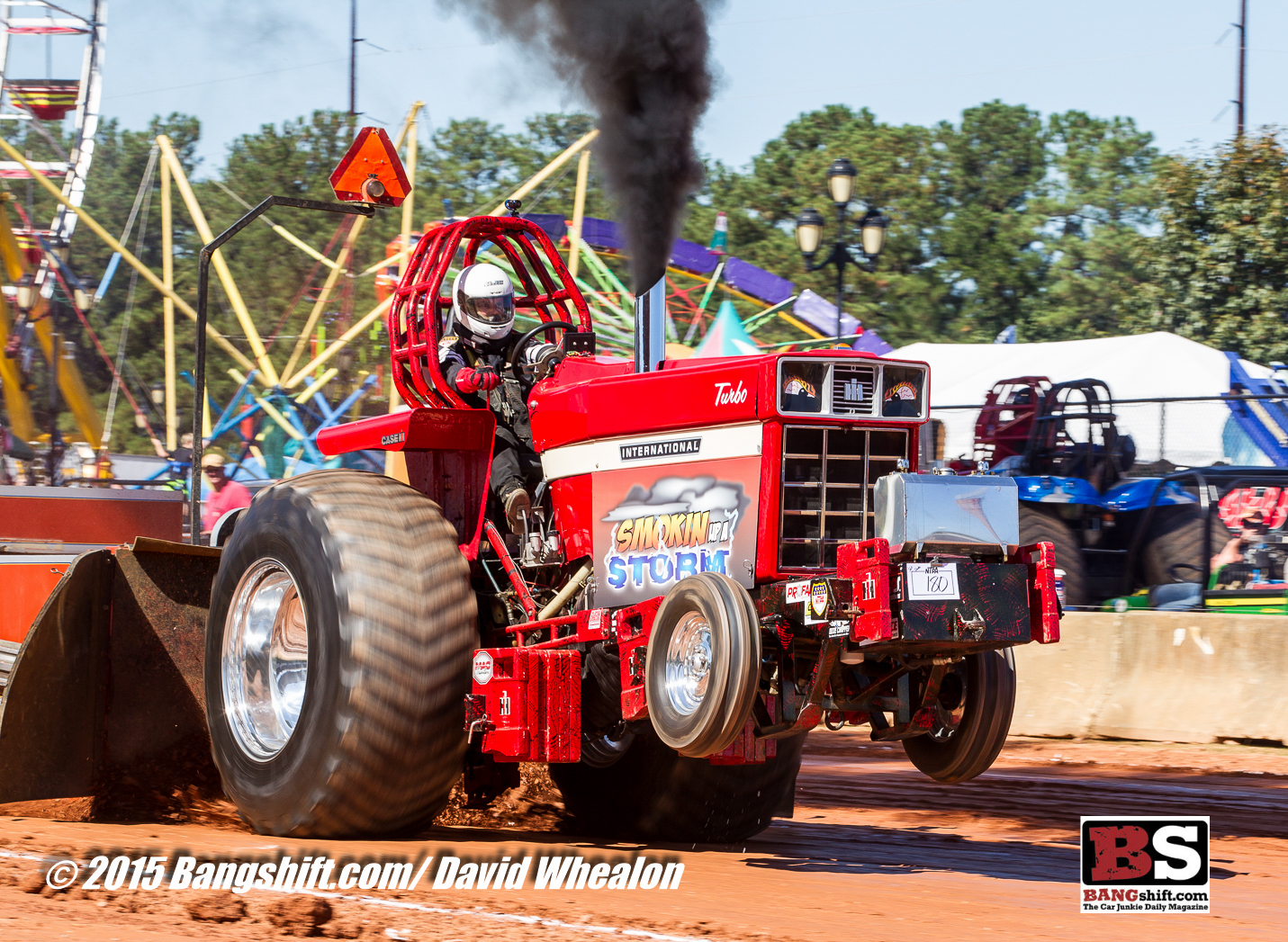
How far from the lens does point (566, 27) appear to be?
25.0 ft

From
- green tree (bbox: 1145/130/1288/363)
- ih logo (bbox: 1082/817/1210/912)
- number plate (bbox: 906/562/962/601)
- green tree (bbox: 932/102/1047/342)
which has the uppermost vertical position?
green tree (bbox: 932/102/1047/342)

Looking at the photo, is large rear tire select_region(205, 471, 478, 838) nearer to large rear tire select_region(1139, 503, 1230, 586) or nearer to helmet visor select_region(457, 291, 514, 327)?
helmet visor select_region(457, 291, 514, 327)

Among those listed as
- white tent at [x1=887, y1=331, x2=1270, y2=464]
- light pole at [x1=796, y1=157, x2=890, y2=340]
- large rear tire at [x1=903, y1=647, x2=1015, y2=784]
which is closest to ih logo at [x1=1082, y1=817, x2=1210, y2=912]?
large rear tire at [x1=903, y1=647, x2=1015, y2=784]

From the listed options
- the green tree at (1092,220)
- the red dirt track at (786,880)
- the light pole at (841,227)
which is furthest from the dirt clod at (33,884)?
the green tree at (1092,220)

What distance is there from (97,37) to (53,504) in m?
14.8

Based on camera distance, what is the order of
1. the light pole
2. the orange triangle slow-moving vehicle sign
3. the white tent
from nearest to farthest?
the orange triangle slow-moving vehicle sign, the light pole, the white tent

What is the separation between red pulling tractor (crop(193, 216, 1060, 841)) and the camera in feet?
17.6

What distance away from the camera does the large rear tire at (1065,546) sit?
1398cm

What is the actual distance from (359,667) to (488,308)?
174 centimetres

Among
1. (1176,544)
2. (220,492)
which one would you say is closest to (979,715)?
(1176,544)

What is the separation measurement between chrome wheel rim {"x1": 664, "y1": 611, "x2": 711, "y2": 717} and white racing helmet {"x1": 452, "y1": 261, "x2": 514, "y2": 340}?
1.95 m

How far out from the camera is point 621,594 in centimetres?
604

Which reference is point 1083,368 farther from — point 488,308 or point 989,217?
point 989,217

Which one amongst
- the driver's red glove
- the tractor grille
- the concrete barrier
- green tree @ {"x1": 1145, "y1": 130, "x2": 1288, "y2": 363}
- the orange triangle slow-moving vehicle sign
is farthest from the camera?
green tree @ {"x1": 1145, "y1": 130, "x2": 1288, "y2": 363}
